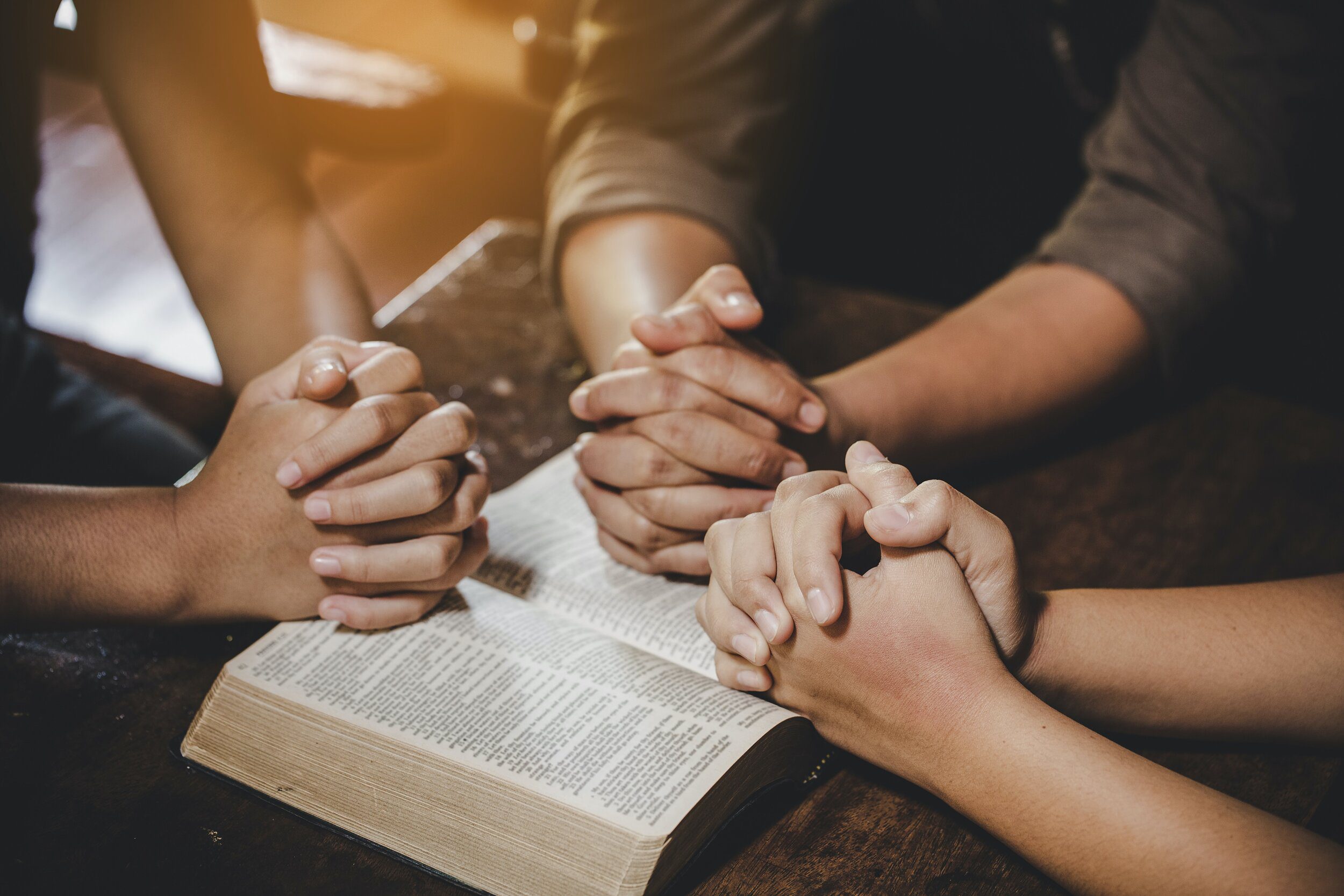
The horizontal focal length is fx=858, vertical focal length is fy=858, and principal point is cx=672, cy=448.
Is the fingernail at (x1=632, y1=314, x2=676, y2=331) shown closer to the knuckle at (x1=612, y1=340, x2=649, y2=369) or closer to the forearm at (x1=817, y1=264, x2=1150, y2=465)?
the knuckle at (x1=612, y1=340, x2=649, y2=369)

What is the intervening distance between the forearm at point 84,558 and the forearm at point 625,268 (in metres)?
0.46

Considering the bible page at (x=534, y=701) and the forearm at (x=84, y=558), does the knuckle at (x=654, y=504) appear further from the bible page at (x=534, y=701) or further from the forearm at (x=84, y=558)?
the forearm at (x=84, y=558)

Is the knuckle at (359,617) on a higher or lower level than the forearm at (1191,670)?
higher

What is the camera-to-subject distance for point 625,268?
3.19 feet

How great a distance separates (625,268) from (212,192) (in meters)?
0.48

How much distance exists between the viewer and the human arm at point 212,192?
963mm

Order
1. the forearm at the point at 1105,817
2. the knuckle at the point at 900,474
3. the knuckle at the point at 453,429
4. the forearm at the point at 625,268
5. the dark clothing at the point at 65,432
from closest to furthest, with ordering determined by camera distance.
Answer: the forearm at the point at 1105,817 < the knuckle at the point at 900,474 < the knuckle at the point at 453,429 < the forearm at the point at 625,268 < the dark clothing at the point at 65,432

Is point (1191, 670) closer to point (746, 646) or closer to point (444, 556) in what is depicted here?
point (746, 646)

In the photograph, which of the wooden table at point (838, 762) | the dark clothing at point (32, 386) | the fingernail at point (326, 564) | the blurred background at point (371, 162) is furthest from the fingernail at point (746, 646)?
the blurred background at point (371, 162)

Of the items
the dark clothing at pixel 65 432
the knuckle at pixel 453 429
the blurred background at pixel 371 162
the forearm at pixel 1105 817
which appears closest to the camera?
the forearm at pixel 1105 817

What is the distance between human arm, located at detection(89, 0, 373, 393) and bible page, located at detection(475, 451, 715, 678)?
0.31m

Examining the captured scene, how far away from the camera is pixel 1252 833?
1.59 feet

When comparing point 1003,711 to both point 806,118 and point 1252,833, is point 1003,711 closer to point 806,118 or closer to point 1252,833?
point 1252,833

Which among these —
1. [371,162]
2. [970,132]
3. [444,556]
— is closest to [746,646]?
[444,556]
